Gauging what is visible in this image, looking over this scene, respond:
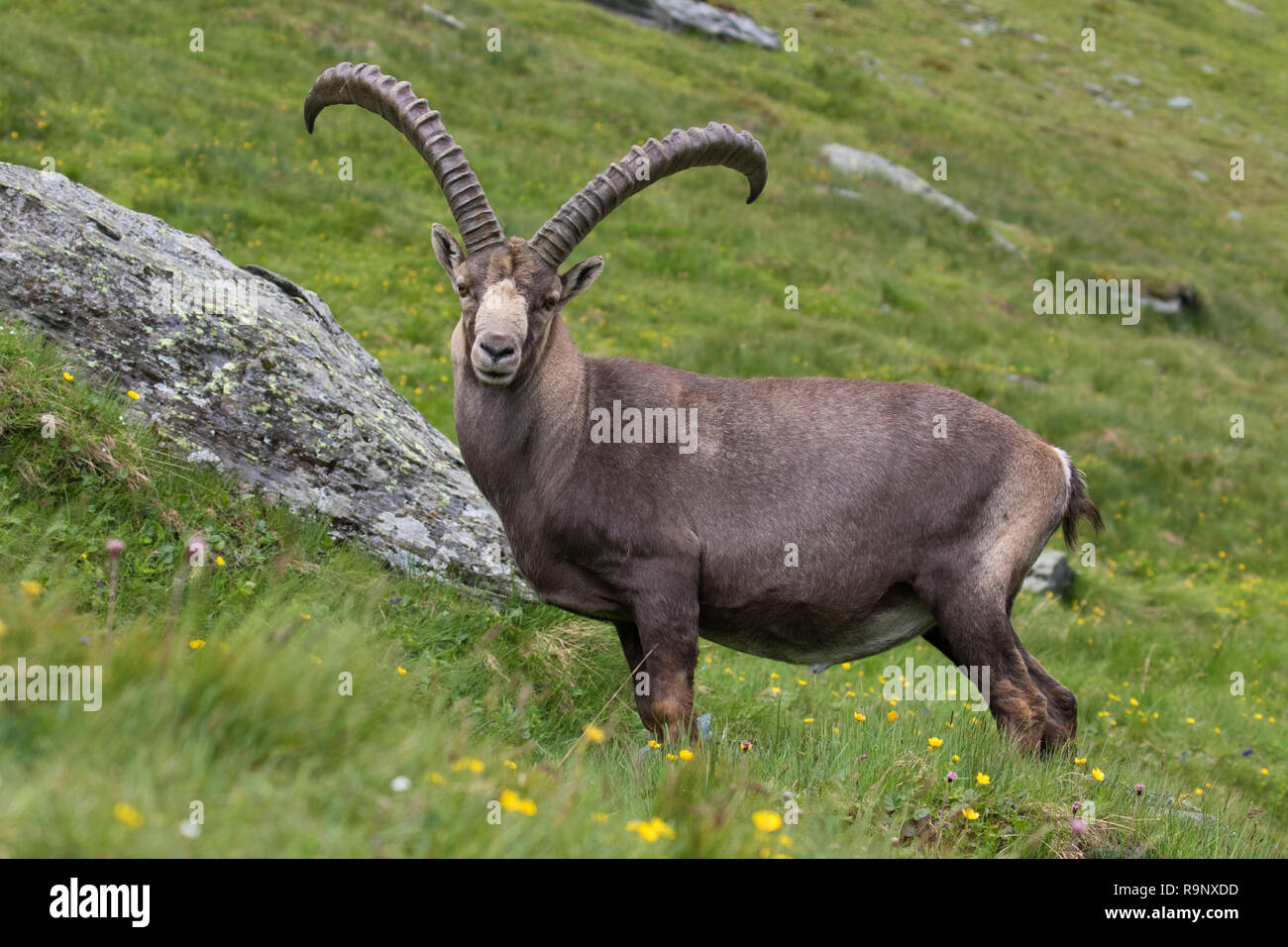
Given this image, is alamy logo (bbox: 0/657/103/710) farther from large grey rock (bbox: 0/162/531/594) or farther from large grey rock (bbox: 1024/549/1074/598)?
large grey rock (bbox: 1024/549/1074/598)

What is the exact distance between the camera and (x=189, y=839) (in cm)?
312

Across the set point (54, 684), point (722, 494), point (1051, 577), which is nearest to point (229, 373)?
point (722, 494)

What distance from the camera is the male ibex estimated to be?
669cm

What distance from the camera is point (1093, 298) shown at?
31125 mm

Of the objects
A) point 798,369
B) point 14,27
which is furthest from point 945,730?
point 14,27

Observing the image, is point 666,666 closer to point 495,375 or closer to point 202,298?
point 495,375

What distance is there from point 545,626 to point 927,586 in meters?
2.85

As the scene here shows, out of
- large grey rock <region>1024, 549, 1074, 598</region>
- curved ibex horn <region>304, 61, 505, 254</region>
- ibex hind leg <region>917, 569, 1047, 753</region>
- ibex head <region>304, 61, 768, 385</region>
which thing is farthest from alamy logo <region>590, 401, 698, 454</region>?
large grey rock <region>1024, 549, 1074, 598</region>

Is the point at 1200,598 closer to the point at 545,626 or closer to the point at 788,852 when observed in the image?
the point at 545,626

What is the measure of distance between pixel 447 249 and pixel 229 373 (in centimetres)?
186

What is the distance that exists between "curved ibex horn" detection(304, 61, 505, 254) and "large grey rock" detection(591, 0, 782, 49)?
4467 centimetres

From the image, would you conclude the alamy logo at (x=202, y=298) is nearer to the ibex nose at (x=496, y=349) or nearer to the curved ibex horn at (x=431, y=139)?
the curved ibex horn at (x=431, y=139)
